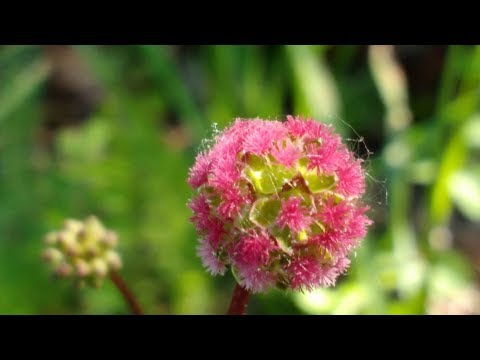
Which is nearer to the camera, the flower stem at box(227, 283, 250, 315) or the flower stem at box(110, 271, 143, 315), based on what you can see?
the flower stem at box(227, 283, 250, 315)

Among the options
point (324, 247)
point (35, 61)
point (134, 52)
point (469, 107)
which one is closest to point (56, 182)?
point (35, 61)

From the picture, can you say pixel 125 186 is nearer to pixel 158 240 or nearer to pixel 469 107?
pixel 158 240

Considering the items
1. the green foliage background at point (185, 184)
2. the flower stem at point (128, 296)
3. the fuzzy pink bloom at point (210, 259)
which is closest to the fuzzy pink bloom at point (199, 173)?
the fuzzy pink bloom at point (210, 259)

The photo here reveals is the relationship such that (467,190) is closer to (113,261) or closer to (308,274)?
(113,261)

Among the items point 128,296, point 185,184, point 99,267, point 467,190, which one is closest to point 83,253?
point 99,267

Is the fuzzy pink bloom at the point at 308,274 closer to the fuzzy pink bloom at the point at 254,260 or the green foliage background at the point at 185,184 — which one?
the fuzzy pink bloom at the point at 254,260

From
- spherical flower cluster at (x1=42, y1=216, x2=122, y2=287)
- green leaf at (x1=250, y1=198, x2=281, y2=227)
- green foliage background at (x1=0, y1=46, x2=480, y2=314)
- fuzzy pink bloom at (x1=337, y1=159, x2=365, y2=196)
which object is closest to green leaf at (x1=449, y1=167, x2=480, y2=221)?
green foliage background at (x1=0, y1=46, x2=480, y2=314)

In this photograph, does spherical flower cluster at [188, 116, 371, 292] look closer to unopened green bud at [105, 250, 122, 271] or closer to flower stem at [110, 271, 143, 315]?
flower stem at [110, 271, 143, 315]

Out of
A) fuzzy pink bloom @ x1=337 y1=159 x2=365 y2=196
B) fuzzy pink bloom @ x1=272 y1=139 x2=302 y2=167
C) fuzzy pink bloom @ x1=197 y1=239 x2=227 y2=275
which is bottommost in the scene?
fuzzy pink bloom @ x1=197 y1=239 x2=227 y2=275
